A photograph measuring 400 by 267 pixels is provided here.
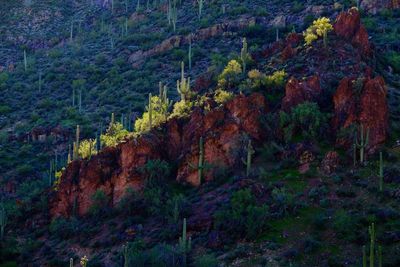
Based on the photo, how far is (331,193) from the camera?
98.4 ft

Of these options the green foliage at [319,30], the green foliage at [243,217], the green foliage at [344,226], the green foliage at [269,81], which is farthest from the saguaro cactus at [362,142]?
the green foliage at [319,30]

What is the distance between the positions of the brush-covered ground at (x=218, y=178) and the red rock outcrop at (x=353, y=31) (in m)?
1.02

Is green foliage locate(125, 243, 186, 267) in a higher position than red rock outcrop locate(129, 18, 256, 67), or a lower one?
lower

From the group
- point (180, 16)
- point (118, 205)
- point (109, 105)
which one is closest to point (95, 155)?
point (118, 205)

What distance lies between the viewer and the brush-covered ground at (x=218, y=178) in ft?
89.7

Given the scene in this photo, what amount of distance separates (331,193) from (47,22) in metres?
65.7

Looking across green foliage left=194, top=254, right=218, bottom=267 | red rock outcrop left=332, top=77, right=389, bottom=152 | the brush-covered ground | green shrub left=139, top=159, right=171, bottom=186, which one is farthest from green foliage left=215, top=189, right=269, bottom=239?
red rock outcrop left=332, top=77, right=389, bottom=152

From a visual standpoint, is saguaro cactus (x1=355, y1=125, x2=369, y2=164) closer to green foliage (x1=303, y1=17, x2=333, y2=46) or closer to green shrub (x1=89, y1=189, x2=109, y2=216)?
green foliage (x1=303, y1=17, x2=333, y2=46)

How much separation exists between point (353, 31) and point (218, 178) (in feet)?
53.5

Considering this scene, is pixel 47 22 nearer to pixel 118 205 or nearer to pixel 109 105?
pixel 109 105

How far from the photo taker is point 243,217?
28.6 meters

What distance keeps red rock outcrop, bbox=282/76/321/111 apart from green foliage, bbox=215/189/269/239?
7964 millimetres

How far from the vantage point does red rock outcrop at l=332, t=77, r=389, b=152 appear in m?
32.9

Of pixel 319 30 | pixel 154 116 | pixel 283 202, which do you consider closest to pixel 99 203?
pixel 154 116
